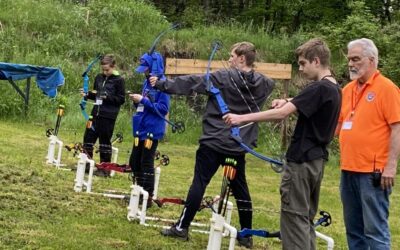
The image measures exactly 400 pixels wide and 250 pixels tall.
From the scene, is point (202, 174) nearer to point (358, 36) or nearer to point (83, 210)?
point (83, 210)

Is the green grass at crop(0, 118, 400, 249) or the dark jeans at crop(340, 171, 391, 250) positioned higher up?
the dark jeans at crop(340, 171, 391, 250)

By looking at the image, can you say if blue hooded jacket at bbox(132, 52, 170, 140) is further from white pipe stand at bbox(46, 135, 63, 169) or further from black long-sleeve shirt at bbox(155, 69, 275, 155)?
white pipe stand at bbox(46, 135, 63, 169)

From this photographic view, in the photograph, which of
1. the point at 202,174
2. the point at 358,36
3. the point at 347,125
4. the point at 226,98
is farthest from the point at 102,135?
the point at 358,36

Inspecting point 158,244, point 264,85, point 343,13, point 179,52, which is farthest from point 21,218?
point 343,13

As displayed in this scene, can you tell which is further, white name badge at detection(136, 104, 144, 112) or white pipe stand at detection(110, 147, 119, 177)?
→ white pipe stand at detection(110, 147, 119, 177)

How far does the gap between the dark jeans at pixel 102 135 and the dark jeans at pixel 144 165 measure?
1.54m

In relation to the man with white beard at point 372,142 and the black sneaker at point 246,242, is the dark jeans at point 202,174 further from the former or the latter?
the man with white beard at point 372,142

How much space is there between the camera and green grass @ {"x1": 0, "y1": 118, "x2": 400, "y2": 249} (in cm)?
447

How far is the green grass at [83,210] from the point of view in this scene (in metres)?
4.47

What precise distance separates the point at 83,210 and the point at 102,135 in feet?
6.66

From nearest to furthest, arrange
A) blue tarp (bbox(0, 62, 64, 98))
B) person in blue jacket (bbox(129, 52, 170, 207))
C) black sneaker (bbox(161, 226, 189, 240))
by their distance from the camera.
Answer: black sneaker (bbox(161, 226, 189, 240))
person in blue jacket (bbox(129, 52, 170, 207))
blue tarp (bbox(0, 62, 64, 98))

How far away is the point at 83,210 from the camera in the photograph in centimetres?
538

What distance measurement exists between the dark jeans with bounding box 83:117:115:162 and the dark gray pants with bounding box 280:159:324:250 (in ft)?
12.7

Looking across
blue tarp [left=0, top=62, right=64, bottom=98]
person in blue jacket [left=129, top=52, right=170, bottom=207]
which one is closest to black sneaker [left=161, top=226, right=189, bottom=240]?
person in blue jacket [left=129, top=52, right=170, bottom=207]
